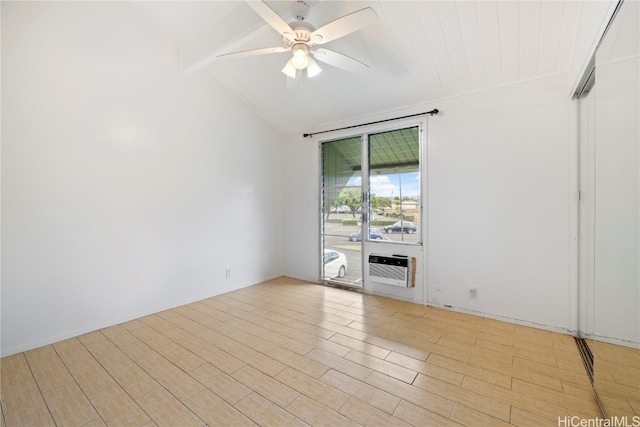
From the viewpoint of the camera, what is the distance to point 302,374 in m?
2.06

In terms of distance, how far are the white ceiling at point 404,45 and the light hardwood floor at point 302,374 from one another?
2.48m

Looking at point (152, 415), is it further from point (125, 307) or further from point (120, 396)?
point (125, 307)

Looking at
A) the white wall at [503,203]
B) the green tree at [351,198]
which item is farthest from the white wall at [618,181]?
the green tree at [351,198]

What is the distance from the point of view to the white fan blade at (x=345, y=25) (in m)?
1.85

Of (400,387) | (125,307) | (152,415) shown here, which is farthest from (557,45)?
(125,307)

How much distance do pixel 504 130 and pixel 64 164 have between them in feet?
14.5

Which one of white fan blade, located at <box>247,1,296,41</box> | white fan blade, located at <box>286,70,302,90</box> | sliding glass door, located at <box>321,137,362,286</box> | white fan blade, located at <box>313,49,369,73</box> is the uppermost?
white fan blade, located at <box>247,1,296,41</box>

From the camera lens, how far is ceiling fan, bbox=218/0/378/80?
189 centimetres

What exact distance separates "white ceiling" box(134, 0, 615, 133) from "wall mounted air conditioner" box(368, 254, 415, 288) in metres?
2.01

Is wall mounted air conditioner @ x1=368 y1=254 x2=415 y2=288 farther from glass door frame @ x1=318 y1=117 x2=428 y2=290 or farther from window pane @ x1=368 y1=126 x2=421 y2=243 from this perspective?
window pane @ x1=368 y1=126 x2=421 y2=243

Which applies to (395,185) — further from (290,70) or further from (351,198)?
(290,70)

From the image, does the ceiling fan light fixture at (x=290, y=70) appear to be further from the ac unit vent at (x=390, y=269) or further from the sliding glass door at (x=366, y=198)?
the ac unit vent at (x=390, y=269)

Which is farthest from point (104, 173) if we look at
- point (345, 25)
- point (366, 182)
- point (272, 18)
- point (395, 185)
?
point (395, 185)

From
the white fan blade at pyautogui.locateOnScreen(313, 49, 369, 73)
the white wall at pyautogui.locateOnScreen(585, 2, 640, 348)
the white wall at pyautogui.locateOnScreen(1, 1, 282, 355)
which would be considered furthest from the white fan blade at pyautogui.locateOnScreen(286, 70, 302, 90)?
the white wall at pyautogui.locateOnScreen(585, 2, 640, 348)
